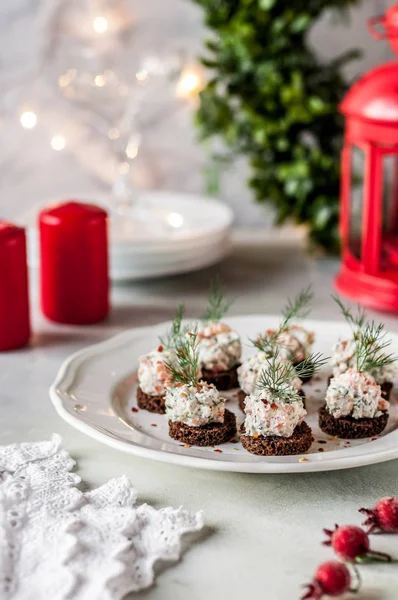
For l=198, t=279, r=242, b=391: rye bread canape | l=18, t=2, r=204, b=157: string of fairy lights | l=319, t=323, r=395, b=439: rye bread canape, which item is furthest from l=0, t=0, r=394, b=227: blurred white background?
l=319, t=323, r=395, b=439: rye bread canape

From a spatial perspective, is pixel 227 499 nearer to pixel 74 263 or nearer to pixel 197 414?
pixel 197 414

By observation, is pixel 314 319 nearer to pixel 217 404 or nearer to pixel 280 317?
pixel 280 317

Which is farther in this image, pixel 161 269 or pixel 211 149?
pixel 211 149

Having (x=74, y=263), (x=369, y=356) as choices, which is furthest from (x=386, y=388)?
(x=74, y=263)

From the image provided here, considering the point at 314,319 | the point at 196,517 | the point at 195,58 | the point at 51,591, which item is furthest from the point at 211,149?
the point at 51,591

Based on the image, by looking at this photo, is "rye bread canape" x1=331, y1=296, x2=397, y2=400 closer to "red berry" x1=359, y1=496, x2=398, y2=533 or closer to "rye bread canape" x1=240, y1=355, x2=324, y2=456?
"rye bread canape" x1=240, y1=355, x2=324, y2=456

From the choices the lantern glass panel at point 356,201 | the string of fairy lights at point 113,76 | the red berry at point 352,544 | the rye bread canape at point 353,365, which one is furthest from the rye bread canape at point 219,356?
the string of fairy lights at point 113,76

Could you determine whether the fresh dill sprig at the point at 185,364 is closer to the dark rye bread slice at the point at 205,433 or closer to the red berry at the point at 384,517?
the dark rye bread slice at the point at 205,433
